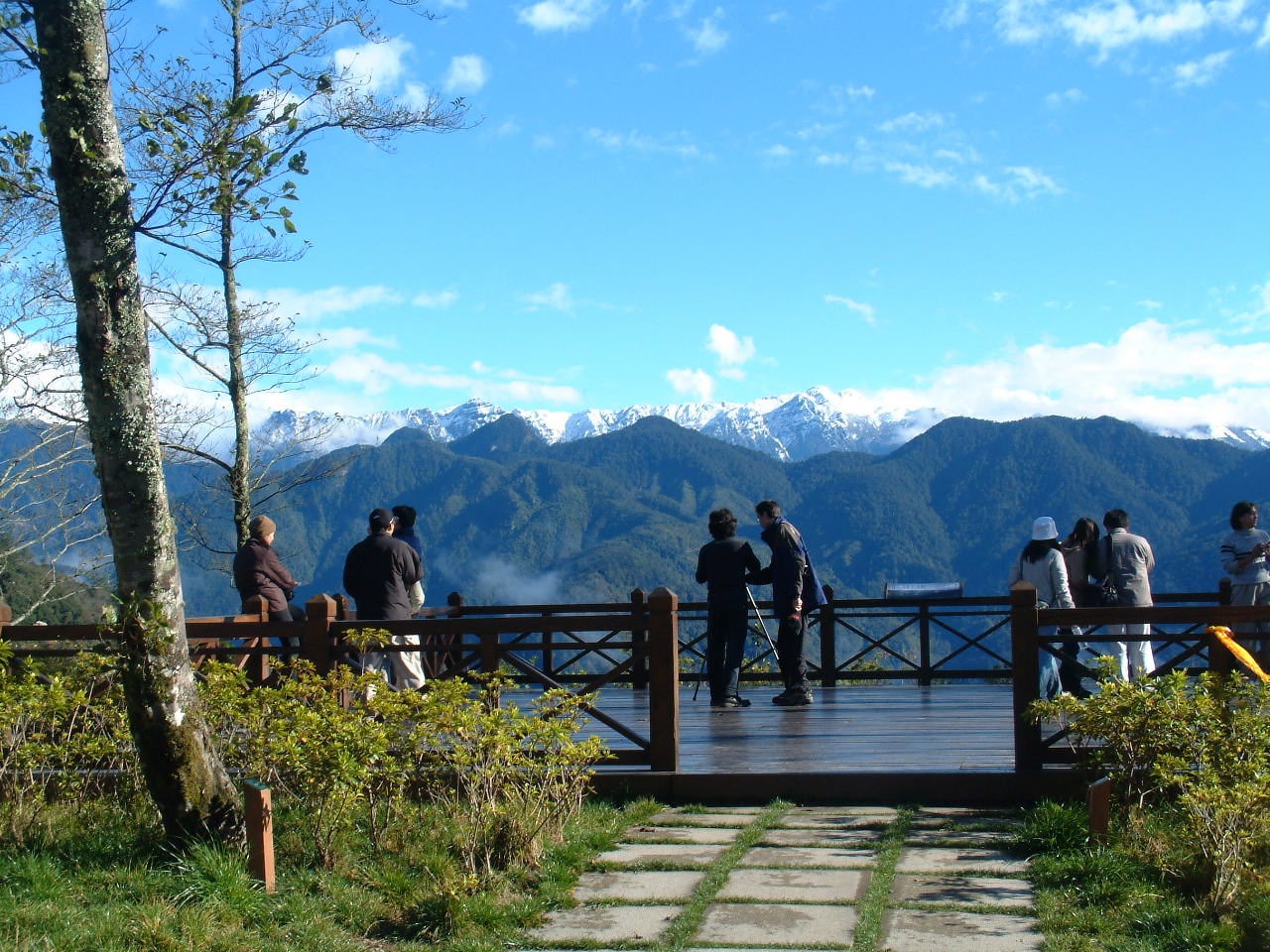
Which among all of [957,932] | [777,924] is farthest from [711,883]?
[957,932]

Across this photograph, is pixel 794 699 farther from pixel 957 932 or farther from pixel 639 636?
pixel 957 932

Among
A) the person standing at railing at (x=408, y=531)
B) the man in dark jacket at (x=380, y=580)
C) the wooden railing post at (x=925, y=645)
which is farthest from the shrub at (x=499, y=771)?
the wooden railing post at (x=925, y=645)

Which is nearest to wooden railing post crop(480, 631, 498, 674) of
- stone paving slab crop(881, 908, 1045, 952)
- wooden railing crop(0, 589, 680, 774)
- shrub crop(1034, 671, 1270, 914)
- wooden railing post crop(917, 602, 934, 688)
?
wooden railing crop(0, 589, 680, 774)

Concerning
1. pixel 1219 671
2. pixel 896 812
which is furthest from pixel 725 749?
pixel 1219 671

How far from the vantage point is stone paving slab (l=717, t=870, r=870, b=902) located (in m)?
5.26

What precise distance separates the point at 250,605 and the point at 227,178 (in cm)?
516

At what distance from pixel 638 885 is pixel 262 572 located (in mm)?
5981

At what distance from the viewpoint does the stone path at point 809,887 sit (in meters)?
4.78

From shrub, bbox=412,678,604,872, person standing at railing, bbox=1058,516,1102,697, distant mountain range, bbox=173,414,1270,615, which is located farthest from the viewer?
distant mountain range, bbox=173,414,1270,615

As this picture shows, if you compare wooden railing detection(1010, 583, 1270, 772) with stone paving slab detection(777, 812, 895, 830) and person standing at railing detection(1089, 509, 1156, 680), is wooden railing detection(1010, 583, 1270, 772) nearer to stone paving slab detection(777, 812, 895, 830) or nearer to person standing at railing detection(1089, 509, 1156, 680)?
stone paving slab detection(777, 812, 895, 830)

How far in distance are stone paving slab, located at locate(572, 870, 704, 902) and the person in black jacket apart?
4992 millimetres

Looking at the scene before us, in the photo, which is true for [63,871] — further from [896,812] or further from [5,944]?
[896,812]

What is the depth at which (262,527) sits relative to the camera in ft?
34.4

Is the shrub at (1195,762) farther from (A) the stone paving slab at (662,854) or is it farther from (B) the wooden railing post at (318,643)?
(B) the wooden railing post at (318,643)
